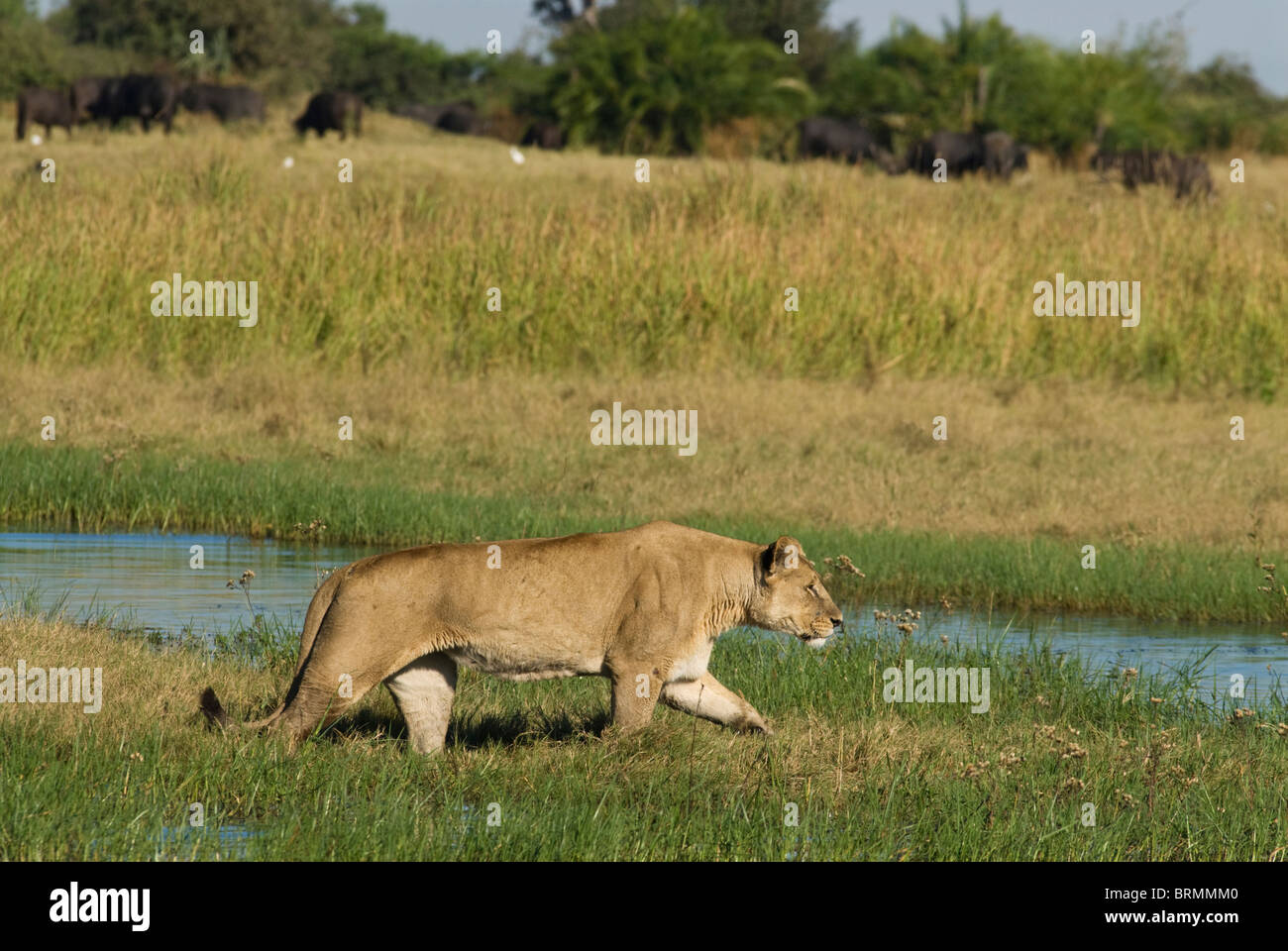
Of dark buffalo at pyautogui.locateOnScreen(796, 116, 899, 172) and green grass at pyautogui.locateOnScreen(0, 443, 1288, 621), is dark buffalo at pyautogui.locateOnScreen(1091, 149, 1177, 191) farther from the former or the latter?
green grass at pyautogui.locateOnScreen(0, 443, 1288, 621)

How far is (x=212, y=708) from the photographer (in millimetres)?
6574

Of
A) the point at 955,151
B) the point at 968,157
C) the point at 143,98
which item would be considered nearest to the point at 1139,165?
the point at 968,157

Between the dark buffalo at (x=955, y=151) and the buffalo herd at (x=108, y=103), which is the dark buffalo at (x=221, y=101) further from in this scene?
the dark buffalo at (x=955, y=151)

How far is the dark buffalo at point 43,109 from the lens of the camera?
105ft

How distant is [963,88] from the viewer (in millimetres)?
45469

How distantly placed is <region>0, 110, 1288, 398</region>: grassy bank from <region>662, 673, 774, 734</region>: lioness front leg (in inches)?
503

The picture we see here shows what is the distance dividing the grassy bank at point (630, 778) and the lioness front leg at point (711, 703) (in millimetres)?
102

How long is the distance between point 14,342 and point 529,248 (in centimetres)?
583

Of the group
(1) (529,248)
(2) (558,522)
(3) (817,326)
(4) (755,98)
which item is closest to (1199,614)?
(2) (558,522)

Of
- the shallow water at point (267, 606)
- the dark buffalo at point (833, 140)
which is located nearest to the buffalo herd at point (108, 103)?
the dark buffalo at point (833, 140)

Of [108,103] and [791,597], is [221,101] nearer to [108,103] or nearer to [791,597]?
[108,103]

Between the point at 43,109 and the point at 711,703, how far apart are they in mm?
28690

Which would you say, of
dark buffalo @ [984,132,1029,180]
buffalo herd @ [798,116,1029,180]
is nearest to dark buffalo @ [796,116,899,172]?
buffalo herd @ [798,116,1029,180]

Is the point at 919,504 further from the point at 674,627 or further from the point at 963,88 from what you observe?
the point at 963,88
